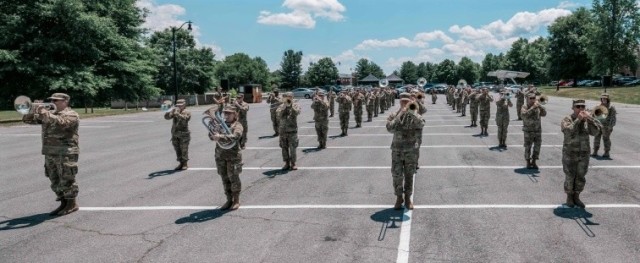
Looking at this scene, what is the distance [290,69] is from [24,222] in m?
108

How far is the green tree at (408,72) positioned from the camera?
149m

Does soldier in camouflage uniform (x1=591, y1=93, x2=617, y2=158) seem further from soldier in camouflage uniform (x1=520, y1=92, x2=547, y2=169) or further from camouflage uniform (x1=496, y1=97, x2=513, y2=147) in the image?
camouflage uniform (x1=496, y1=97, x2=513, y2=147)

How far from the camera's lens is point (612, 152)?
579 inches

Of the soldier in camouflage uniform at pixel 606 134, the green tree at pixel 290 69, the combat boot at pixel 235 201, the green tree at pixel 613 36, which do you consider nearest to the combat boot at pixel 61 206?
the combat boot at pixel 235 201

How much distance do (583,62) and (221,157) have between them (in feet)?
295

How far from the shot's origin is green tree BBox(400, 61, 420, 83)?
5851 inches

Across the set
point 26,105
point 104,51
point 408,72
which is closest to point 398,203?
point 26,105

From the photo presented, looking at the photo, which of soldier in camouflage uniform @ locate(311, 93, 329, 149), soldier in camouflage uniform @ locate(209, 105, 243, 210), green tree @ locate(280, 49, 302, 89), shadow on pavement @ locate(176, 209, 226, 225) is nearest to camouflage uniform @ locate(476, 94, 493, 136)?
soldier in camouflage uniform @ locate(311, 93, 329, 149)

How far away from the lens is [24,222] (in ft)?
26.9

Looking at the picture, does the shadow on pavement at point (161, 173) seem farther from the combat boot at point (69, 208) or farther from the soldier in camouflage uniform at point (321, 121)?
the soldier in camouflage uniform at point (321, 121)

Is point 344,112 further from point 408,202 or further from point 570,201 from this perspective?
point 570,201

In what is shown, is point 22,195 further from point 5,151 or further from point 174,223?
point 5,151

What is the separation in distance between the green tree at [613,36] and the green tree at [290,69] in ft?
209

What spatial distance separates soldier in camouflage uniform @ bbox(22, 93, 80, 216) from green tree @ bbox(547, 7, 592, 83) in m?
87.2
